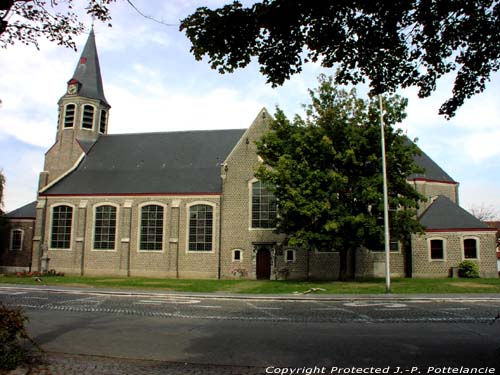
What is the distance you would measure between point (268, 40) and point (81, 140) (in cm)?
3442

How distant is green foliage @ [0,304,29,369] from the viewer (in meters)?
6.10

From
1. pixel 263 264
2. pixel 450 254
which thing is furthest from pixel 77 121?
pixel 450 254

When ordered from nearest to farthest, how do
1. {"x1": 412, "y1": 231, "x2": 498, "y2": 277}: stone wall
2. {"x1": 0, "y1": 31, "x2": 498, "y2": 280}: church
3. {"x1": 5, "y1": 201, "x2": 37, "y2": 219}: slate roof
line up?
{"x1": 412, "y1": 231, "x2": 498, "y2": 277}: stone wall → {"x1": 0, "y1": 31, "x2": 498, "y2": 280}: church → {"x1": 5, "y1": 201, "x2": 37, "y2": 219}: slate roof

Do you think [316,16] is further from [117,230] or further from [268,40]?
[117,230]

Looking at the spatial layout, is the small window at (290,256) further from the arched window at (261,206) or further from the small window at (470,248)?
the small window at (470,248)

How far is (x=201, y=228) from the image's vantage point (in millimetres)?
31250

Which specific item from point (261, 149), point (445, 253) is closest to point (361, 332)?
point (261, 149)

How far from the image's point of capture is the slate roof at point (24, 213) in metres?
38.2

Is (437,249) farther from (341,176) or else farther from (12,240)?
(12,240)

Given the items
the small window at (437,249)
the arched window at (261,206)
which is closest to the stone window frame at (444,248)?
the small window at (437,249)

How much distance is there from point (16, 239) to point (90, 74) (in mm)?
16098

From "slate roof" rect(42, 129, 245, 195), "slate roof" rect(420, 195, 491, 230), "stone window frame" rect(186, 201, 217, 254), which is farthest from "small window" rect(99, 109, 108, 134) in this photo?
"slate roof" rect(420, 195, 491, 230)

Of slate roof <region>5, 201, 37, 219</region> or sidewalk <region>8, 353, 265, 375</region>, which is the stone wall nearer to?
sidewalk <region>8, 353, 265, 375</region>

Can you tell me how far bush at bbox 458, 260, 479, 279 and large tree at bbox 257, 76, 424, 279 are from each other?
6880 mm
